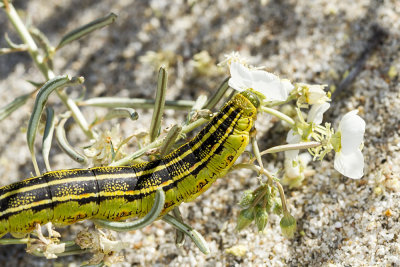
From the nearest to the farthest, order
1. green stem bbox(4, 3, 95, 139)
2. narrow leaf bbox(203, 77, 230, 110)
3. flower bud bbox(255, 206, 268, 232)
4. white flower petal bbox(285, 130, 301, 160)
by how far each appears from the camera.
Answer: flower bud bbox(255, 206, 268, 232) → white flower petal bbox(285, 130, 301, 160) → narrow leaf bbox(203, 77, 230, 110) → green stem bbox(4, 3, 95, 139)

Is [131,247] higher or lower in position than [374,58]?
lower

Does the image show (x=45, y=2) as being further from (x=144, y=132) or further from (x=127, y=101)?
(x=144, y=132)

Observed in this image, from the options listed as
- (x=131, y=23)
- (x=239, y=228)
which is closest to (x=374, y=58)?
(x=239, y=228)

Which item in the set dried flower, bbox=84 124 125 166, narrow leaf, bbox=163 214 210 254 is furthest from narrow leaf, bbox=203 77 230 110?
narrow leaf, bbox=163 214 210 254

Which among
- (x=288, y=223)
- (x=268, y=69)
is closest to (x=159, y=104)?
(x=288, y=223)

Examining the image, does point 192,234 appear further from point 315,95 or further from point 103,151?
point 315,95

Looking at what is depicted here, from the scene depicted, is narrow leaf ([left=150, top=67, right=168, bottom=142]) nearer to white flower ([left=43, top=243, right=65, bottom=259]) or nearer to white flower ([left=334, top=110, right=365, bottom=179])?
white flower ([left=43, top=243, right=65, bottom=259])
